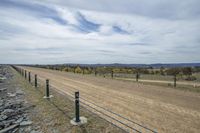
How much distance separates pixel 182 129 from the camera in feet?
19.8

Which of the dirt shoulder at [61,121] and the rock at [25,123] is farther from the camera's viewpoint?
the rock at [25,123]

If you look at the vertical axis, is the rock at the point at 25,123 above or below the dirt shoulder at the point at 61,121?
below

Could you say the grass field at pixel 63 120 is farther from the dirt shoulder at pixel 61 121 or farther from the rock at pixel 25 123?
the rock at pixel 25 123

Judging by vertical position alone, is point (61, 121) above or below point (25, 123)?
above

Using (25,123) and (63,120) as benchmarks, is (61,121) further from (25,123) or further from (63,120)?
(25,123)

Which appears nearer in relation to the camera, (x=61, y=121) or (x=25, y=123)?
(x=61, y=121)

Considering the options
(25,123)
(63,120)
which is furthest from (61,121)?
(25,123)

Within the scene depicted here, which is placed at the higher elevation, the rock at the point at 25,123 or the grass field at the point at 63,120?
the grass field at the point at 63,120

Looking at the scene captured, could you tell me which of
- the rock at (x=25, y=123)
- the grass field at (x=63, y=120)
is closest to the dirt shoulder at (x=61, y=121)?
the grass field at (x=63, y=120)

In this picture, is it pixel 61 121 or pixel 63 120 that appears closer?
pixel 61 121

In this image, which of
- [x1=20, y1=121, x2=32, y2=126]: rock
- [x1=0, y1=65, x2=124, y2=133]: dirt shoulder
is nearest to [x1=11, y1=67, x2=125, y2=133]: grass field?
[x1=0, y1=65, x2=124, y2=133]: dirt shoulder

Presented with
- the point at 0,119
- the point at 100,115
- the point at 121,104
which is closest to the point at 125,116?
the point at 100,115

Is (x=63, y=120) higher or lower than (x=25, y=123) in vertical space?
higher

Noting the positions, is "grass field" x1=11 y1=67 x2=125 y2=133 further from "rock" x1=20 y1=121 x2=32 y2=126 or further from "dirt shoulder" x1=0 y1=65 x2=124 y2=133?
"rock" x1=20 y1=121 x2=32 y2=126
